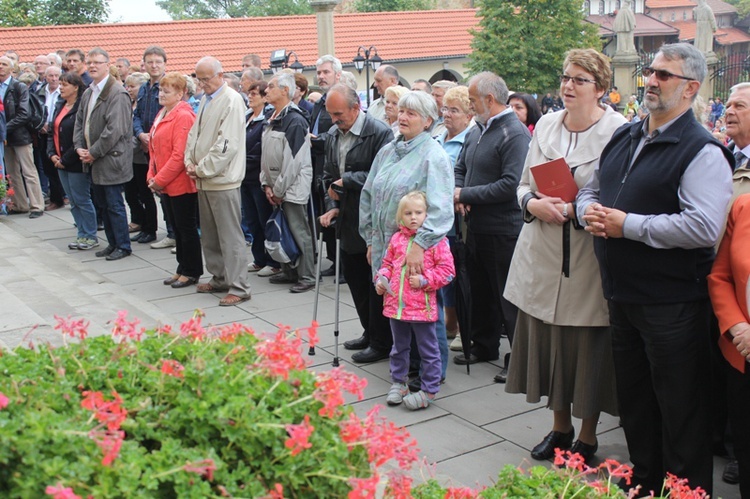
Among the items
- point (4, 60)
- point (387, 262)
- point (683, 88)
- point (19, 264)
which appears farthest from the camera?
point (4, 60)

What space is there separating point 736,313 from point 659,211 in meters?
0.56

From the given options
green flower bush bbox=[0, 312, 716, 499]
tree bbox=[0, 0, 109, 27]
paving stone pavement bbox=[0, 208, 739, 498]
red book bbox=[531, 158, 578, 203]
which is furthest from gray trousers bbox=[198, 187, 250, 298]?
tree bbox=[0, 0, 109, 27]

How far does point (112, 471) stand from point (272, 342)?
2.17 ft

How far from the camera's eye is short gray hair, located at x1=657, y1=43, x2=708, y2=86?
3.86m

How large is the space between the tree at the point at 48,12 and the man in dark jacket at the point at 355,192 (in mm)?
29649

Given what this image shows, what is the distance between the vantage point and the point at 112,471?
1847 mm

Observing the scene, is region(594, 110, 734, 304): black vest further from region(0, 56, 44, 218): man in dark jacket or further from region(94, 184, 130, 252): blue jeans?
region(0, 56, 44, 218): man in dark jacket

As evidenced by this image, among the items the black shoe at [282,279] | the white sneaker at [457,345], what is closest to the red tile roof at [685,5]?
the black shoe at [282,279]

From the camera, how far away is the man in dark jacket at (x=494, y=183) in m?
5.80

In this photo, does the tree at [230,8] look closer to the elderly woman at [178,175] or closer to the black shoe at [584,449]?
the elderly woman at [178,175]

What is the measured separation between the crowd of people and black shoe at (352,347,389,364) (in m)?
0.01

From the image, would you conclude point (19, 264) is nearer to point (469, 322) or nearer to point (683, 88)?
point (469, 322)

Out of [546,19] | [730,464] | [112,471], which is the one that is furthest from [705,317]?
[546,19]

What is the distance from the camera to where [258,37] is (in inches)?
1220
